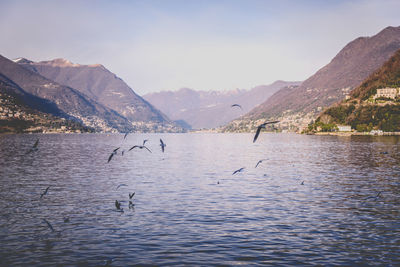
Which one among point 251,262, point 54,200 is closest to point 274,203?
point 251,262

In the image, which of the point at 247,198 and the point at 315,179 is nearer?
the point at 247,198

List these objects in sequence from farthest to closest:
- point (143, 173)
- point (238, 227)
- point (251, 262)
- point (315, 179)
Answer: point (143, 173) → point (315, 179) → point (238, 227) → point (251, 262)

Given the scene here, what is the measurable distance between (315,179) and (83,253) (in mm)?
39869

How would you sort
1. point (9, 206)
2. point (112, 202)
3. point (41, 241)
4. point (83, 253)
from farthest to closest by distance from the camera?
point (112, 202)
point (9, 206)
point (41, 241)
point (83, 253)

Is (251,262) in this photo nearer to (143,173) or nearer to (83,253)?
(83,253)

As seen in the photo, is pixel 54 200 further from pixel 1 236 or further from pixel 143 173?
pixel 143 173

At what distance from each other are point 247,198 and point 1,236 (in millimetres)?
23868

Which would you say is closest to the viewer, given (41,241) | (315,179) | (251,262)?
(251,262)

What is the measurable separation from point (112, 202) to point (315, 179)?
1236 inches

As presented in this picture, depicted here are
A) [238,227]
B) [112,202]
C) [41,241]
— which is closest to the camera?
[41,241]

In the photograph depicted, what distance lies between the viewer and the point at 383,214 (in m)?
30.1

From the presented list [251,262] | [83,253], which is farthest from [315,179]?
[83,253]

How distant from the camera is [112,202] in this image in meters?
36.2

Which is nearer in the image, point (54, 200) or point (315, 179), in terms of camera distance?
point (54, 200)
